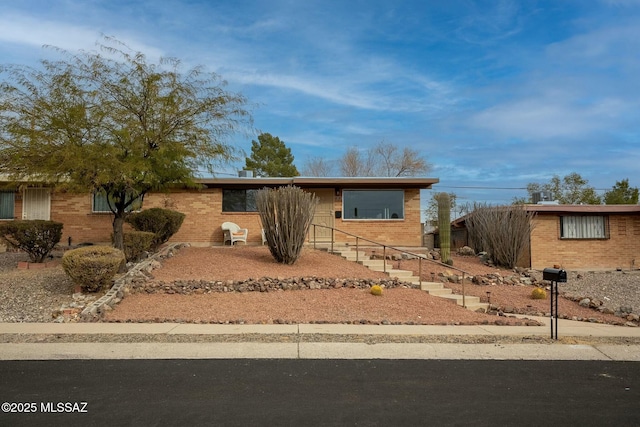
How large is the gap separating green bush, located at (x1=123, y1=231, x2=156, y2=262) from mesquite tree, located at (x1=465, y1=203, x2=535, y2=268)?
12118mm

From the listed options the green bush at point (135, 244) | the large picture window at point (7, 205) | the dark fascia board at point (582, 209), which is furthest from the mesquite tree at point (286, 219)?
the large picture window at point (7, 205)

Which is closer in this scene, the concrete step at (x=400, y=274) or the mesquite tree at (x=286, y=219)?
the mesquite tree at (x=286, y=219)

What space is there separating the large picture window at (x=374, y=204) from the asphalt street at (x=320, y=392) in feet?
43.4

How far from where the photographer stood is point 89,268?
36.7 feet

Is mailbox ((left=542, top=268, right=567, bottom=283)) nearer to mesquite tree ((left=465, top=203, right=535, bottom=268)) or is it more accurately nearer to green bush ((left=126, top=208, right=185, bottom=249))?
mesquite tree ((left=465, top=203, right=535, bottom=268))

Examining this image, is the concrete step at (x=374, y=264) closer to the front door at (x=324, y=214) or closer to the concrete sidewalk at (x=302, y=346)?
the front door at (x=324, y=214)

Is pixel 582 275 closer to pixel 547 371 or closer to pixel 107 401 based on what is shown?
pixel 547 371

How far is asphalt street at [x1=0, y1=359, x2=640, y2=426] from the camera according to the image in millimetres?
4836

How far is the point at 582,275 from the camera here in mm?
18188

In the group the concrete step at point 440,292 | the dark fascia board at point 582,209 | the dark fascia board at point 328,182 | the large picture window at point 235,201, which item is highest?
the dark fascia board at point 328,182

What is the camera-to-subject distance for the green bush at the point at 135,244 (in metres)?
14.6

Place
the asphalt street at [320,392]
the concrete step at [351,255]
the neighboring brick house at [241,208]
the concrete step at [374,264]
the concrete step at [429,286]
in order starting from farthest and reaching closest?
1. the neighboring brick house at [241,208]
2. the concrete step at [351,255]
3. the concrete step at [374,264]
4. the concrete step at [429,286]
5. the asphalt street at [320,392]

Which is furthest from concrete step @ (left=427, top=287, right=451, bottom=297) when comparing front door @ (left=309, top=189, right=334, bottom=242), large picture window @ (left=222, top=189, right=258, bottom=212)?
large picture window @ (left=222, top=189, right=258, bottom=212)

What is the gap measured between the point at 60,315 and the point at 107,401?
5.73m
